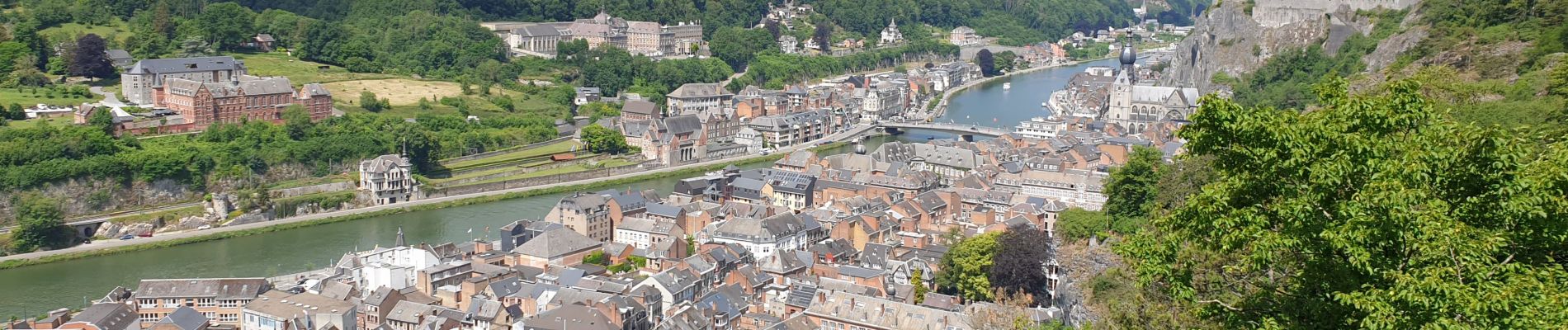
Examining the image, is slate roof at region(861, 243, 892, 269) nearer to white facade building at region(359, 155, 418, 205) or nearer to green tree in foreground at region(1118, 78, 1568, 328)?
white facade building at region(359, 155, 418, 205)

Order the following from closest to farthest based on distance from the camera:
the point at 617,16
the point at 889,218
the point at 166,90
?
the point at 889,218
the point at 166,90
the point at 617,16

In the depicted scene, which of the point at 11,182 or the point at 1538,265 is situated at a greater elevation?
the point at 1538,265

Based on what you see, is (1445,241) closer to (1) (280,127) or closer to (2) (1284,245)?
(2) (1284,245)

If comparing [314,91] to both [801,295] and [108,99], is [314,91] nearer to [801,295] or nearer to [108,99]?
[108,99]

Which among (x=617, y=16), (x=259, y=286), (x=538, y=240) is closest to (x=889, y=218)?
(x=538, y=240)

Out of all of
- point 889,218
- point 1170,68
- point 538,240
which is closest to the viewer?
point 538,240

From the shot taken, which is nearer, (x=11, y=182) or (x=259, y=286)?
(x=259, y=286)
